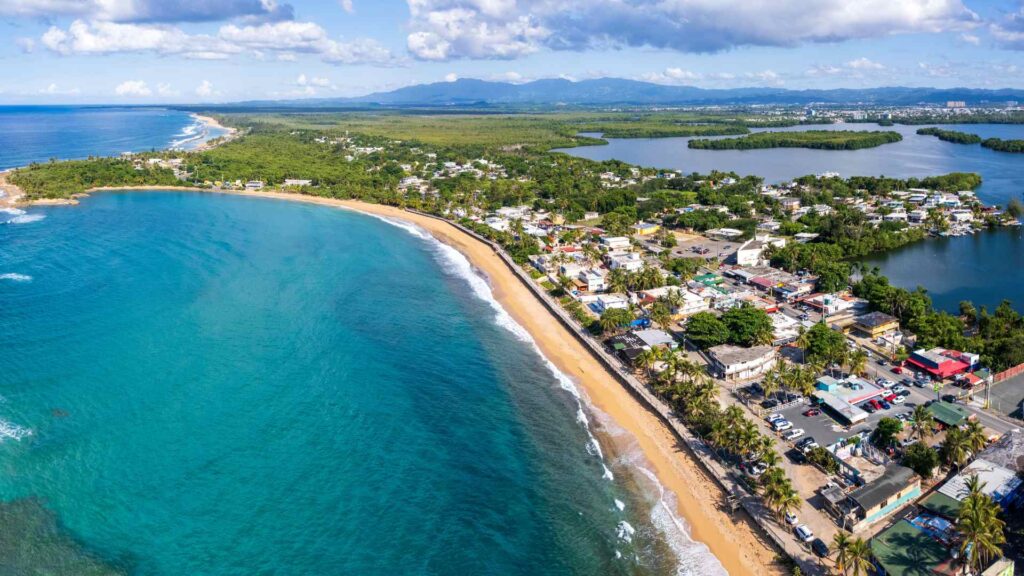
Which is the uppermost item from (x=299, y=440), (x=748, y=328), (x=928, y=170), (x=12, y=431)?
(x=928, y=170)

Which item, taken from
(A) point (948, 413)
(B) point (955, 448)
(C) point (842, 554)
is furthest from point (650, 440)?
(A) point (948, 413)

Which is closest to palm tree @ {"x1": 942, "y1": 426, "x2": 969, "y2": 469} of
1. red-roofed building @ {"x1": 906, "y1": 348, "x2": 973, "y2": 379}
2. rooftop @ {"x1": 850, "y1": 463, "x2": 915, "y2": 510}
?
rooftop @ {"x1": 850, "y1": 463, "x2": 915, "y2": 510}

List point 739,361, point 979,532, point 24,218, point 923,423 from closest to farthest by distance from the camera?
point 979,532 → point 923,423 → point 739,361 → point 24,218

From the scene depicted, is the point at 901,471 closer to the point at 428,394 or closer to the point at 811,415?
the point at 811,415

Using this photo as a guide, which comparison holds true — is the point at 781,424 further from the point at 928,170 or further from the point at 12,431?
the point at 928,170

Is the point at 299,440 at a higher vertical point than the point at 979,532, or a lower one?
lower

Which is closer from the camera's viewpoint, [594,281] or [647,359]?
[647,359]

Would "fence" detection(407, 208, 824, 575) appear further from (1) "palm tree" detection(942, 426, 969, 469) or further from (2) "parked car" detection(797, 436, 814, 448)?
(1) "palm tree" detection(942, 426, 969, 469)

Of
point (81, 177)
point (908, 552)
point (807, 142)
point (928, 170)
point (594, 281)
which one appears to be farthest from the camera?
point (807, 142)
